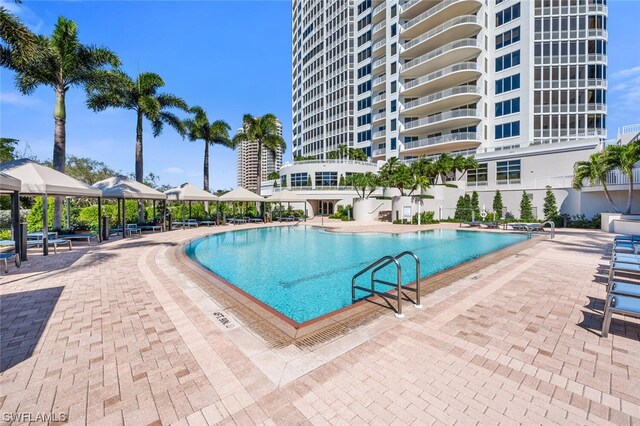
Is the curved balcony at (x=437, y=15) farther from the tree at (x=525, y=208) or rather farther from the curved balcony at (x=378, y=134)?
the tree at (x=525, y=208)

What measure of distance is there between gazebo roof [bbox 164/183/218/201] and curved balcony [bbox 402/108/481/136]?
27.2 meters

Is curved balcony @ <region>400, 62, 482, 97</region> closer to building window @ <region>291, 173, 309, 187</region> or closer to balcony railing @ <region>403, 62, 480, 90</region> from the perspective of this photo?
balcony railing @ <region>403, 62, 480, 90</region>

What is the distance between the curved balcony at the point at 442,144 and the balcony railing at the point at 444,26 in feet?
40.3

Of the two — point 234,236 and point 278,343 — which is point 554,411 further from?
point 234,236

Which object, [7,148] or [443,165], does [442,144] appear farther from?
[7,148]

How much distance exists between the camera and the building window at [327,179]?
37938 millimetres

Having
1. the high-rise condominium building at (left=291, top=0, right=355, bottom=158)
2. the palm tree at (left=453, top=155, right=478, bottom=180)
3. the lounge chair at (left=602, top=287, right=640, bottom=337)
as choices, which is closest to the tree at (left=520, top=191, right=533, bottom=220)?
the palm tree at (left=453, top=155, right=478, bottom=180)

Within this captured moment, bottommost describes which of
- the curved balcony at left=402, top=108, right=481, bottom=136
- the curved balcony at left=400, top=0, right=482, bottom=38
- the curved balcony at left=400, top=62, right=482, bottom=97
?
the curved balcony at left=402, top=108, right=481, bottom=136

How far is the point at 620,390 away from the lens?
9.20 ft

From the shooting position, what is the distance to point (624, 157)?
53.0 ft

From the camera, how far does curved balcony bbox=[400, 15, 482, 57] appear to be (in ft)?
102

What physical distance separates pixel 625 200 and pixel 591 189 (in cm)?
194

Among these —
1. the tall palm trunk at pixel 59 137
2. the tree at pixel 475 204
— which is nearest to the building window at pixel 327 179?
the tree at pixel 475 204

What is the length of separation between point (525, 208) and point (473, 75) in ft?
57.0
